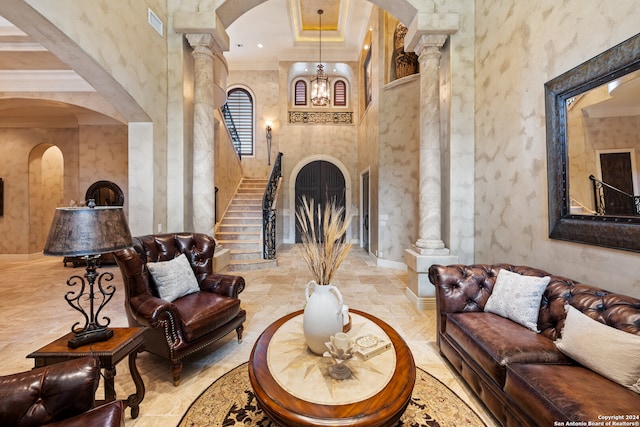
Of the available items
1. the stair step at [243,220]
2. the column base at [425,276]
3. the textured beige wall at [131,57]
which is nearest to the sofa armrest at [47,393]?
the textured beige wall at [131,57]

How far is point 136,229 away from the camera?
3484 millimetres

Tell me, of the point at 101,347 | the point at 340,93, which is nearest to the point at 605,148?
the point at 101,347

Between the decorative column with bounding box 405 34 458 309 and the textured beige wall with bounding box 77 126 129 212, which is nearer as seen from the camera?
the decorative column with bounding box 405 34 458 309

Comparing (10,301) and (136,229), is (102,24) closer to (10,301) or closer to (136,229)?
(136,229)

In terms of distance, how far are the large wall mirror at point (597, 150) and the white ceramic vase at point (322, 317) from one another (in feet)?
6.72

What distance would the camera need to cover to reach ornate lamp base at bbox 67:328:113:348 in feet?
5.39

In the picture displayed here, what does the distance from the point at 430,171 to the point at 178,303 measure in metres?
3.36

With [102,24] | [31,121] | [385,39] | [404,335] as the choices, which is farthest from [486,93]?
[31,121]

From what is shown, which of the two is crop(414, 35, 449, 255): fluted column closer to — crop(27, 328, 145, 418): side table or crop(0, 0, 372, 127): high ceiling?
crop(27, 328, 145, 418): side table

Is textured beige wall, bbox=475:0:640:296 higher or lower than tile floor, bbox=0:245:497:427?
higher

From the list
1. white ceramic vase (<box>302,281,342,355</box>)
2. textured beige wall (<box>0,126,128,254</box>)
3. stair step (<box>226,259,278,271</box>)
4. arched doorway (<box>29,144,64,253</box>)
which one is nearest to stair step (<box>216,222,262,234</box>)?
stair step (<box>226,259,278,271</box>)

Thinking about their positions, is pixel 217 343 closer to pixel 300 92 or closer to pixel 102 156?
pixel 102 156

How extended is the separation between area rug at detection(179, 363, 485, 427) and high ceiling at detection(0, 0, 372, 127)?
5310 millimetres

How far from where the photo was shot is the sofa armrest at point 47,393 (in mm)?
1098
